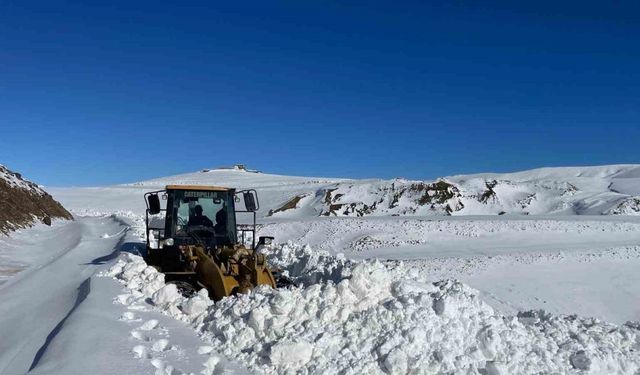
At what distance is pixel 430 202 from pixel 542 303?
18.2 m

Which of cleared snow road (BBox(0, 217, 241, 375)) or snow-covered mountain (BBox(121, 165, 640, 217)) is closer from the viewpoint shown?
cleared snow road (BBox(0, 217, 241, 375))

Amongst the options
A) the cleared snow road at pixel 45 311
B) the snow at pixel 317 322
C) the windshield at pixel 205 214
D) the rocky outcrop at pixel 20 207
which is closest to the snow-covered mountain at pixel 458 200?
the rocky outcrop at pixel 20 207

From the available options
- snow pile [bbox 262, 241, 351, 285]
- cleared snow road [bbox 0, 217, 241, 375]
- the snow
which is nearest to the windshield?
the snow

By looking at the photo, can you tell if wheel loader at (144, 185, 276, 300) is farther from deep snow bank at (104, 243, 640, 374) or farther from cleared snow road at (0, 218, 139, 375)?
cleared snow road at (0, 218, 139, 375)

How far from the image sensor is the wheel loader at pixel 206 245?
8.36 m

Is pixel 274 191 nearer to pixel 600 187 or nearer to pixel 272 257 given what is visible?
pixel 600 187

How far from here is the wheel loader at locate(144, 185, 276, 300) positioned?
836 centimetres

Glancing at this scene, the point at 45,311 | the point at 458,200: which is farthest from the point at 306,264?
the point at 458,200

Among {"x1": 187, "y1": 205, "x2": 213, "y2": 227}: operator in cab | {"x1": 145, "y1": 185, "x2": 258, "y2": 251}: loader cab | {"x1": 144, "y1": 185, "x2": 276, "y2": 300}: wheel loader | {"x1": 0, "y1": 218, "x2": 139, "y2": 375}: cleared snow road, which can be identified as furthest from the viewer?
{"x1": 187, "y1": 205, "x2": 213, "y2": 227}: operator in cab

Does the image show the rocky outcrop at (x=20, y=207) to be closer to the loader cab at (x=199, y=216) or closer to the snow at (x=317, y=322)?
the snow at (x=317, y=322)

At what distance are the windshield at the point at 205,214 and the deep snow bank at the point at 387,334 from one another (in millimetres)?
2891

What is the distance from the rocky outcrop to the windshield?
10908 mm

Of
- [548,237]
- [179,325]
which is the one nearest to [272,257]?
[179,325]

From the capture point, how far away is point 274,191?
50.1m
